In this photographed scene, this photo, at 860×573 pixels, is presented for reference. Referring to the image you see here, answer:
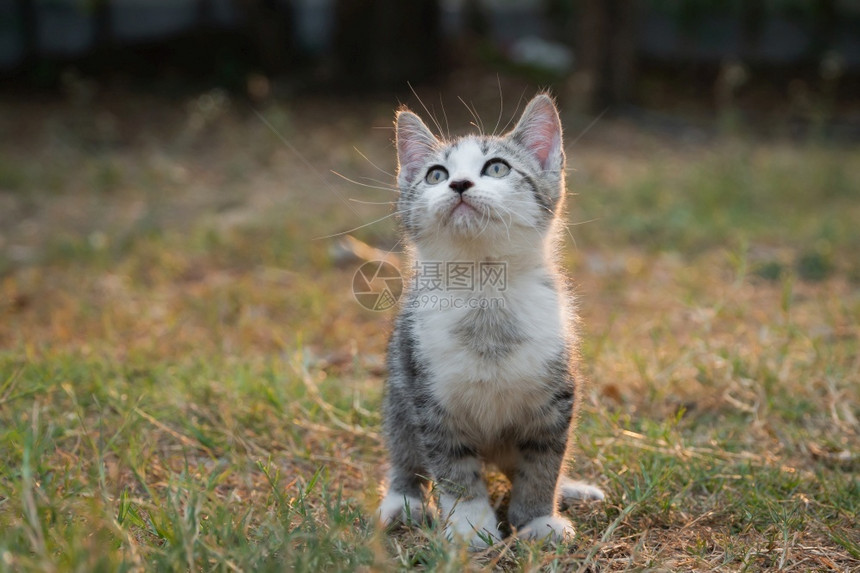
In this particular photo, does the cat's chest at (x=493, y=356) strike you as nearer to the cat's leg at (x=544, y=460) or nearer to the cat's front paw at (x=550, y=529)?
the cat's leg at (x=544, y=460)

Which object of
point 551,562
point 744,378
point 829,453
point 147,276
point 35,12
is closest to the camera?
point 551,562

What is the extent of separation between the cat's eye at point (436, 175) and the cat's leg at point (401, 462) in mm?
645

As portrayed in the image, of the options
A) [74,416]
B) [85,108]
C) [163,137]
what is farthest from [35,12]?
[74,416]

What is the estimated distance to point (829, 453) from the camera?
269 cm

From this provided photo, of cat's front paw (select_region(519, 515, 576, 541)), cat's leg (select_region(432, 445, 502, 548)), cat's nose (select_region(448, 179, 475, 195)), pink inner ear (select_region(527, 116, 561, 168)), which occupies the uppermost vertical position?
pink inner ear (select_region(527, 116, 561, 168))

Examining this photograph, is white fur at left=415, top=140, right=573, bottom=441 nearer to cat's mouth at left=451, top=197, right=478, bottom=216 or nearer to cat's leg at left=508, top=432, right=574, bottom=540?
cat's mouth at left=451, top=197, right=478, bottom=216

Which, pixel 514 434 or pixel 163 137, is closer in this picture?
pixel 514 434

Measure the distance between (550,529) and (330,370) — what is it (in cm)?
171

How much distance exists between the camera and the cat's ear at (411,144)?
254 centimetres

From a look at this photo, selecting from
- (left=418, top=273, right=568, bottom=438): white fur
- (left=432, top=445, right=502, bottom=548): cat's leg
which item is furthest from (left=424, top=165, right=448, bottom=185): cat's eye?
(left=432, top=445, right=502, bottom=548): cat's leg

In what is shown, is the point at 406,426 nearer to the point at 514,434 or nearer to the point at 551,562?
the point at 514,434

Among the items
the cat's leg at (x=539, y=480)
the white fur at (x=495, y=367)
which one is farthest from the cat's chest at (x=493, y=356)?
the cat's leg at (x=539, y=480)

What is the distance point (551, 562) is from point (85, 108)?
991 centimetres

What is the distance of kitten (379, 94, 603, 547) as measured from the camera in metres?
2.18
